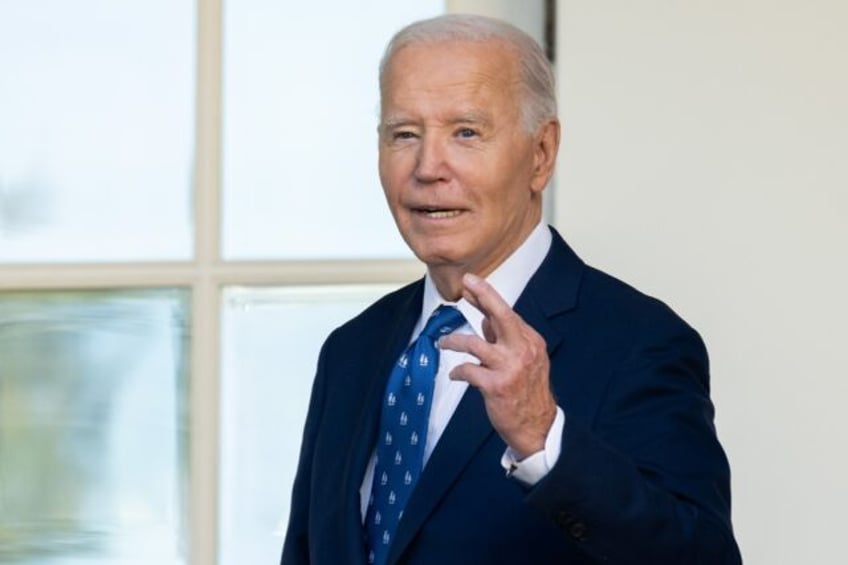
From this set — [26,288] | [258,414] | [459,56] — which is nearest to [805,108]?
[459,56]

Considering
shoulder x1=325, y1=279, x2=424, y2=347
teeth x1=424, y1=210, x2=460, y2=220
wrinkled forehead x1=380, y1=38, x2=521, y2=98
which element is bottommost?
shoulder x1=325, y1=279, x2=424, y2=347

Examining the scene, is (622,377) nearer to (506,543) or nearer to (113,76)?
(506,543)

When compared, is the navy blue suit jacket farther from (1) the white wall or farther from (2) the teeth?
(1) the white wall

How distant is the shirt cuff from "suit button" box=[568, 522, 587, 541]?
5cm

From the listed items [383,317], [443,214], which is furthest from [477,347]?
[383,317]

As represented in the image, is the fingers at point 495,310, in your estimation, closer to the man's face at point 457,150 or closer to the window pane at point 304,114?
the man's face at point 457,150

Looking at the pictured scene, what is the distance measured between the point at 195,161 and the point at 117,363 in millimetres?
270

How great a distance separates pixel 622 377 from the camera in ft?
6.16

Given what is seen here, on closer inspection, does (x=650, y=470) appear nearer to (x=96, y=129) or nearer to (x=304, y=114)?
(x=304, y=114)

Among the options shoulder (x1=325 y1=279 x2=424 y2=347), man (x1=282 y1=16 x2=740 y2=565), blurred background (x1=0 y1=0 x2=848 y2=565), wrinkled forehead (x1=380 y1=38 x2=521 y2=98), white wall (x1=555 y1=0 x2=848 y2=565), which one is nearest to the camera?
man (x1=282 y1=16 x2=740 y2=565)

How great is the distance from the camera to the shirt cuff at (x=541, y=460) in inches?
66.2

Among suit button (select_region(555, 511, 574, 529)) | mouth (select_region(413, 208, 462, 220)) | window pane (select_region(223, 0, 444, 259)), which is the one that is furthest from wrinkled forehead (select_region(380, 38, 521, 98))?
window pane (select_region(223, 0, 444, 259))

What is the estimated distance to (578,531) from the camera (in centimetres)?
170

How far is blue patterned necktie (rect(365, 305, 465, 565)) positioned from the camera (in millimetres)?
1951
